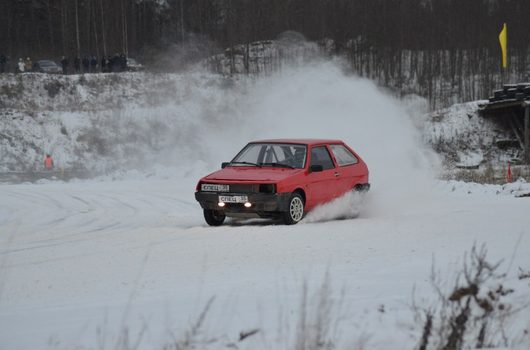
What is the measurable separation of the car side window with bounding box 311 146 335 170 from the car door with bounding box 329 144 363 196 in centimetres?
18

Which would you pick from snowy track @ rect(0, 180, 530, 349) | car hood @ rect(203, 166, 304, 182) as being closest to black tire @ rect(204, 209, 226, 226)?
snowy track @ rect(0, 180, 530, 349)

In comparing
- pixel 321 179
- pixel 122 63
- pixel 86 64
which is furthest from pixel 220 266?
pixel 86 64

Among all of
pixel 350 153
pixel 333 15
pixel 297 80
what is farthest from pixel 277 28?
pixel 350 153

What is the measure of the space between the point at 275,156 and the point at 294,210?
1220mm

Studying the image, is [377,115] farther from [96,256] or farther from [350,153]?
[96,256]

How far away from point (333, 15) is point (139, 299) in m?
63.6

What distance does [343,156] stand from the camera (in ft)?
44.1

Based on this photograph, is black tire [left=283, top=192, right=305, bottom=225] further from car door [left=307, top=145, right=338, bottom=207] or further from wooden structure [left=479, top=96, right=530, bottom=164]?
wooden structure [left=479, top=96, right=530, bottom=164]

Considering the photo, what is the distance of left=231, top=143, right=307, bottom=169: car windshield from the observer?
12.4 m

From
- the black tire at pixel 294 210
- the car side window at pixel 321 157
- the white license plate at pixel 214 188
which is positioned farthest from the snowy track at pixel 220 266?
the car side window at pixel 321 157

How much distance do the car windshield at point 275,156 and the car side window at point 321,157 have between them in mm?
209

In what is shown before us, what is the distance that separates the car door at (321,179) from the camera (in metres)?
12.3

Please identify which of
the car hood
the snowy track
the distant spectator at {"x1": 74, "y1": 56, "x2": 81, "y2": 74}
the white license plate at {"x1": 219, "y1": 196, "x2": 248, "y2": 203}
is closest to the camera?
the snowy track

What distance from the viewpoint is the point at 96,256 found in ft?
29.2
